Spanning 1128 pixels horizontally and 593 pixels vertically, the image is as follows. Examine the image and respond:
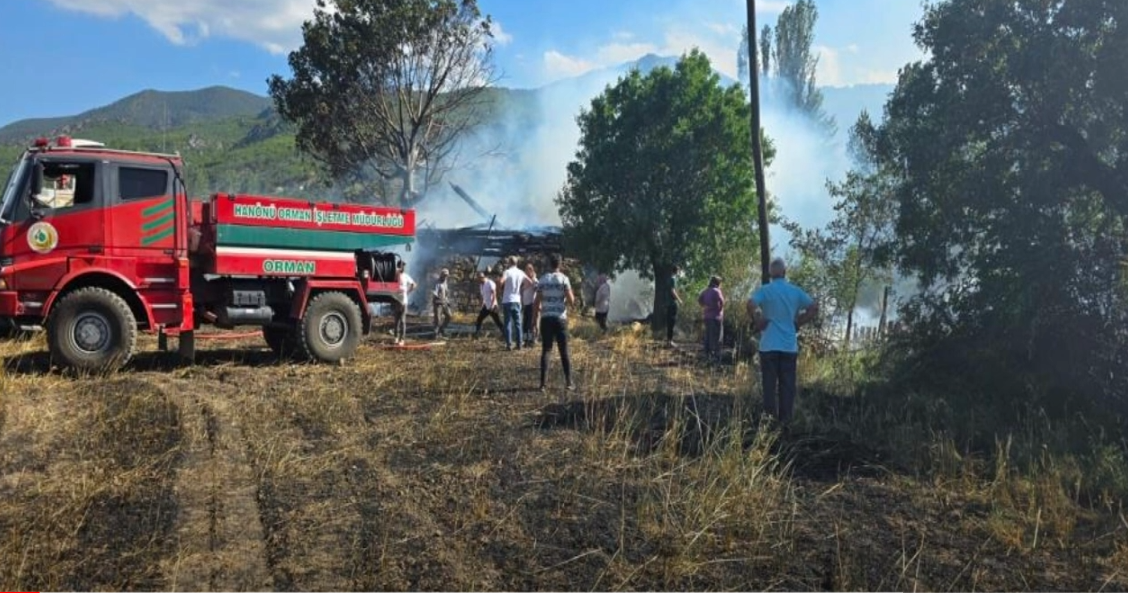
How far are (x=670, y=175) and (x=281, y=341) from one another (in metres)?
11.5

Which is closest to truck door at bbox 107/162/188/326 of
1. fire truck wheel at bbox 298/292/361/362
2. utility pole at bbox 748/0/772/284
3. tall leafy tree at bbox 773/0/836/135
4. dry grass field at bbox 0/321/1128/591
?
fire truck wheel at bbox 298/292/361/362

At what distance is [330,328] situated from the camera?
11.9 meters

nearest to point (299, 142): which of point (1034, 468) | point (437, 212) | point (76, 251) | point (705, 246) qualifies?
point (437, 212)

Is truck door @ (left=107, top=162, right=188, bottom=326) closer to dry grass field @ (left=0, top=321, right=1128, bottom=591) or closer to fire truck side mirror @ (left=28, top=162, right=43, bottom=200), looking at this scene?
fire truck side mirror @ (left=28, top=162, right=43, bottom=200)

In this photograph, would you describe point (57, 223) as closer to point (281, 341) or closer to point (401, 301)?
point (281, 341)

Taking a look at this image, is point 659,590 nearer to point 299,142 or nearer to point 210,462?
point 210,462

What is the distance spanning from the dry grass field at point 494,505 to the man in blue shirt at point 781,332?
382 mm

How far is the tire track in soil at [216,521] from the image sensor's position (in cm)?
381

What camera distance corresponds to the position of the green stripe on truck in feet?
36.0

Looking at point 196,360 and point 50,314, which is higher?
point 50,314

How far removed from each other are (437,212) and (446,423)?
1154 inches

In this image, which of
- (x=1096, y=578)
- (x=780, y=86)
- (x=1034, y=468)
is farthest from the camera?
(x=780, y=86)

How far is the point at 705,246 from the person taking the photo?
20969 mm

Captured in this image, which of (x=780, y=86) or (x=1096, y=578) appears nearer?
(x=1096, y=578)
